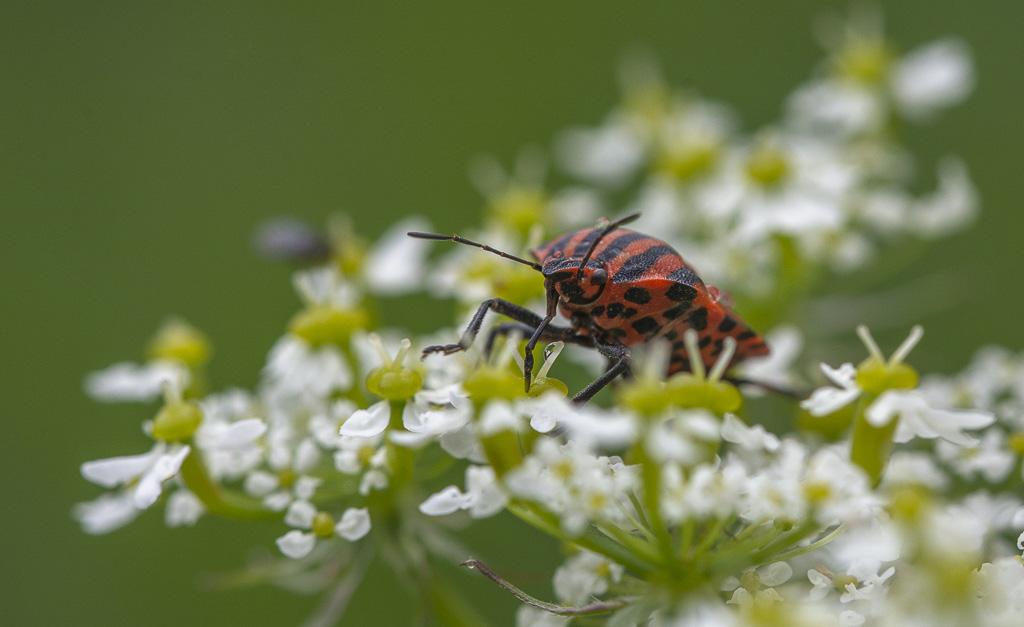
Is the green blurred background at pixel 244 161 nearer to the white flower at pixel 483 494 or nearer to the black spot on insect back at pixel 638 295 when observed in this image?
the black spot on insect back at pixel 638 295

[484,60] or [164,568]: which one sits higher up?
[484,60]

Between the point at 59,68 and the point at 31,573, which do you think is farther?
the point at 59,68

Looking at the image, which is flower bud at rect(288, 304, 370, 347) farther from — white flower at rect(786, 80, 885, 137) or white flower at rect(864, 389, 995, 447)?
white flower at rect(786, 80, 885, 137)

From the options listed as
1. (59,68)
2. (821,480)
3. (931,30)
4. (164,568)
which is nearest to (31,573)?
(164,568)

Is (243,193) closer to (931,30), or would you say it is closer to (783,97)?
(783,97)

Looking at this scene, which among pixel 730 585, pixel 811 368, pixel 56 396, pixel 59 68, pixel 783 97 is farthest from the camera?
pixel 59 68

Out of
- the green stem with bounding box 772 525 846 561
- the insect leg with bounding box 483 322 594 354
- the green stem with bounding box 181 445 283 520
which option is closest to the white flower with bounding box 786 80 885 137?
the insect leg with bounding box 483 322 594 354

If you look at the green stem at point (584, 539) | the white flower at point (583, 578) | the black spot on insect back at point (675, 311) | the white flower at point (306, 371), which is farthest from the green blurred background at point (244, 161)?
the green stem at point (584, 539)
